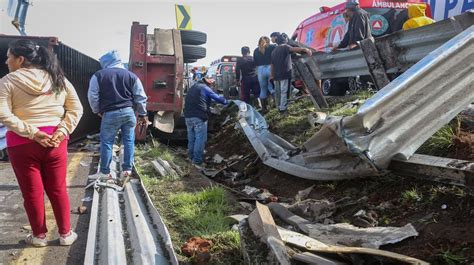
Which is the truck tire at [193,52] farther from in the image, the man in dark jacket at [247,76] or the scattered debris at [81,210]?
the scattered debris at [81,210]

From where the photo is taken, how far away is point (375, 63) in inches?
212

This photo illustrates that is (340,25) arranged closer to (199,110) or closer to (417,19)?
(417,19)

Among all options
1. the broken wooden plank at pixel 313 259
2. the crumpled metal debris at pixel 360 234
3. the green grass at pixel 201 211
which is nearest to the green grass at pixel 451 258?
the crumpled metal debris at pixel 360 234

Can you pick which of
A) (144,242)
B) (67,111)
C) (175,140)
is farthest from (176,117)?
(144,242)

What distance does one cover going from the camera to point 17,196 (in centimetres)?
494

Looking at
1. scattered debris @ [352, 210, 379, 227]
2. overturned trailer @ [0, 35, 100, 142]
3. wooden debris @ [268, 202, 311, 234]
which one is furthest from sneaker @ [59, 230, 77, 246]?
overturned trailer @ [0, 35, 100, 142]

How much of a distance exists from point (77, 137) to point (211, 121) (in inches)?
120

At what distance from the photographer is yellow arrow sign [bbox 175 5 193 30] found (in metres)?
13.7

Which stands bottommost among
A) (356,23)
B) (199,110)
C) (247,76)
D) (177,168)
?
(177,168)

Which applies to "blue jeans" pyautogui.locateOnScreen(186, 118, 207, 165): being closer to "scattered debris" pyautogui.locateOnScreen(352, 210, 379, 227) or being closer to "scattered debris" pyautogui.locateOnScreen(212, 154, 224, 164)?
"scattered debris" pyautogui.locateOnScreen(212, 154, 224, 164)

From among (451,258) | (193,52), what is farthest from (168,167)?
(193,52)

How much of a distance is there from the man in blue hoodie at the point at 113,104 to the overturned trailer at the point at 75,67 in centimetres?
232

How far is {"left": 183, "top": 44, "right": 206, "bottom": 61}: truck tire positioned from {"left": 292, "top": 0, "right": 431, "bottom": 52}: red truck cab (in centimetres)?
289

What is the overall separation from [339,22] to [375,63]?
5161mm
